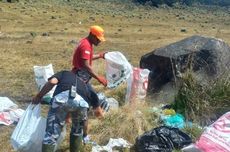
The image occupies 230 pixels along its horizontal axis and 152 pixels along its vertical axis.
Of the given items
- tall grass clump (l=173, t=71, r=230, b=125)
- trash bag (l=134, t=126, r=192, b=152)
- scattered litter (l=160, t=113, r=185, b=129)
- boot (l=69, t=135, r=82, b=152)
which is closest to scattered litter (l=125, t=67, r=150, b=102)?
tall grass clump (l=173, t=71, r=230, b=125)

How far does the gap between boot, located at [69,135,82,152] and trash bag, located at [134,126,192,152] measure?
0.74 m

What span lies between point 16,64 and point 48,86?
30.2ft

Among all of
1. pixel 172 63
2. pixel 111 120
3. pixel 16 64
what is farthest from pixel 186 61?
pixel 16 64

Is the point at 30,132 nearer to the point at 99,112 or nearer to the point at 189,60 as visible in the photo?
the point at 99,112

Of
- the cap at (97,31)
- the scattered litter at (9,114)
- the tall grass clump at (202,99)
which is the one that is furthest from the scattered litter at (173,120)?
the scattered litter at (9,114)

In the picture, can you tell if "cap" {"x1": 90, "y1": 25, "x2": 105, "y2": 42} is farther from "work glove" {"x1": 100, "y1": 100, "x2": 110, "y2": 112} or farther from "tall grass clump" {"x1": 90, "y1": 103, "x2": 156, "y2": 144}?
"work glove" {"x1": 100, "y1": 100, "x2": 110, "y2": 112}

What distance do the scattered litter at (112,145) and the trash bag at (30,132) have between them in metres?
0.78

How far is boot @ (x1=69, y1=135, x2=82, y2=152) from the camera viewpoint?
279 inches

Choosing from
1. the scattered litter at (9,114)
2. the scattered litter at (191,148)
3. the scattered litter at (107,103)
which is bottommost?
the scattered litter at (9,114)

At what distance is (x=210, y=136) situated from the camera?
21.6 feet

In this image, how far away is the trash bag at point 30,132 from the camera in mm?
6828

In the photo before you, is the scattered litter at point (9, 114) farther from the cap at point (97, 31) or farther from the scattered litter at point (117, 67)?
the cap at point (97, 31)

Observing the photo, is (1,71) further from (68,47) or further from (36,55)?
(68,47)

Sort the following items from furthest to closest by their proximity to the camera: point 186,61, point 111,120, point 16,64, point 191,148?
point 16,64
point 186,61
point 111,120
point 191,148
